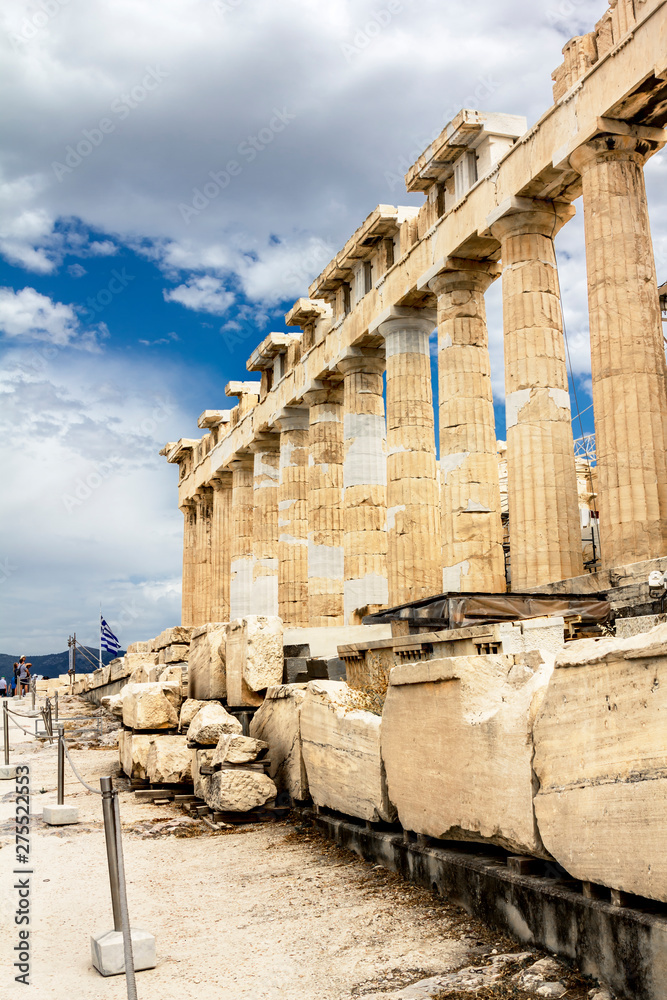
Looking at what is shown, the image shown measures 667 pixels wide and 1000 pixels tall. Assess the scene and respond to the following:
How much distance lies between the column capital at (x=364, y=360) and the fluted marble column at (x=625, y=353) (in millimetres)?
8709

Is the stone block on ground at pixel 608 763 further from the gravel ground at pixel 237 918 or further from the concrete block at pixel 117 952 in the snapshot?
the concrete block at pixel 117 952

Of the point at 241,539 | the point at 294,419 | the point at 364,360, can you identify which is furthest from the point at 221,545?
the point at 364,360

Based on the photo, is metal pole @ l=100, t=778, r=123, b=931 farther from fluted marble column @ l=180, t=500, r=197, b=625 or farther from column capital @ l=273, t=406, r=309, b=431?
fluted marble column @ l=180, t=500, r=197, b=625

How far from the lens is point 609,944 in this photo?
4.48 meters

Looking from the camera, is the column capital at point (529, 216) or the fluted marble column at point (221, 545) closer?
the column capital at point (529, 216)

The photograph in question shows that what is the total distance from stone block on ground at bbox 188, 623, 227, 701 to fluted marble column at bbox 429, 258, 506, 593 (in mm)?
4705

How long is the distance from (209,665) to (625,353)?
7.73 metres

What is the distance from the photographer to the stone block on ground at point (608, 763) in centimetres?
440

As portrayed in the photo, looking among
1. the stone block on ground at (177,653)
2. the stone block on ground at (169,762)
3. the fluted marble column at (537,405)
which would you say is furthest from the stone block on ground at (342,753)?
the stone block on ground at (177,653)

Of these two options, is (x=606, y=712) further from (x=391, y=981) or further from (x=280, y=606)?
(x=280, y=606)

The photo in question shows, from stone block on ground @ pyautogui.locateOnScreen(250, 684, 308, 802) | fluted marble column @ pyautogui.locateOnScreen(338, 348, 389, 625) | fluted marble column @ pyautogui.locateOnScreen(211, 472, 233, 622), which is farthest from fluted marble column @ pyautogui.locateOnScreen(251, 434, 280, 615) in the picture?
stone block on ground @ pyautogui.locateOnScreen(250, 684, 308, 802)

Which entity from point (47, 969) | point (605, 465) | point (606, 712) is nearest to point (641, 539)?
point (605, 465)

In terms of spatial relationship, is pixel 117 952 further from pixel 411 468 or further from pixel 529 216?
pixel 411 468

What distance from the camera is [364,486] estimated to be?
69.4ft
